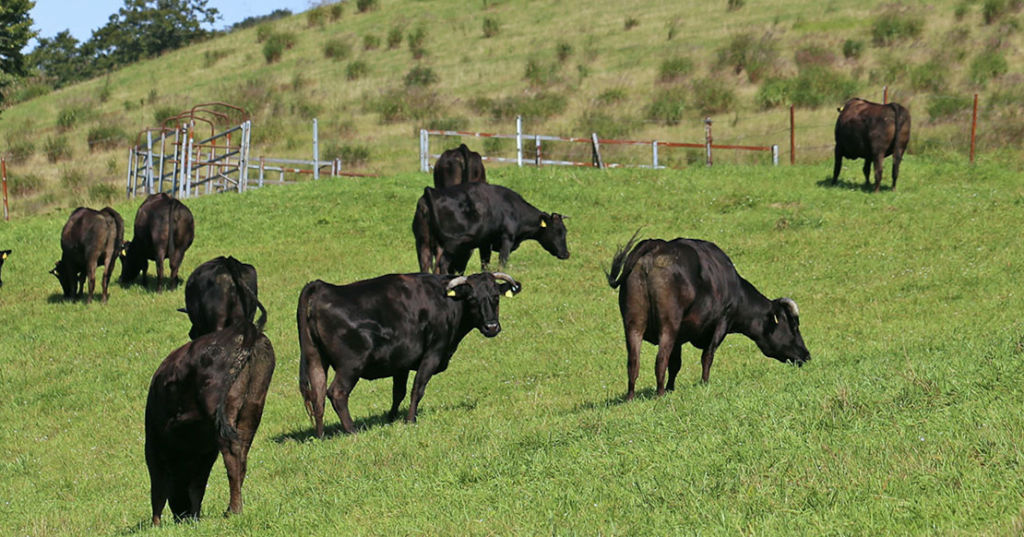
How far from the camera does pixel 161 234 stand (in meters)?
21.2

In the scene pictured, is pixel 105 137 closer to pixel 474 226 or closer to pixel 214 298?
pixel 474 226

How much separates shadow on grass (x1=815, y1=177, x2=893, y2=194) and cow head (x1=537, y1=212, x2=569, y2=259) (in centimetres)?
848

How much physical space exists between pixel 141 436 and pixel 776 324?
7.41 m

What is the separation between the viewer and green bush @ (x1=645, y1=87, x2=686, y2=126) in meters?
41.2

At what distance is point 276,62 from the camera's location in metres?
58.2

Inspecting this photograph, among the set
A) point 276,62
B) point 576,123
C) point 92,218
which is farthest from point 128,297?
point 276,62

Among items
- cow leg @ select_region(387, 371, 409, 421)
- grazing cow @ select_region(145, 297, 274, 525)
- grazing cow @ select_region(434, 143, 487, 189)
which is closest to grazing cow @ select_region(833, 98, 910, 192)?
grazing cow @ select_region(434, 143, 487, 189)

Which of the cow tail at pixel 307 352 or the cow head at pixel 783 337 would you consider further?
the cow head at pixel 783 337

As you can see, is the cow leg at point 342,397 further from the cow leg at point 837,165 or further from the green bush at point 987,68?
the green bush at point 987,68

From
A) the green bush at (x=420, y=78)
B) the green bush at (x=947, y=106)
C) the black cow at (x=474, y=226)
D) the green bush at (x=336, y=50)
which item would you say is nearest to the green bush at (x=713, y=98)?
the green bush at (x=947, y=106)

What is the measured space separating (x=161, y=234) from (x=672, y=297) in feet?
42.5

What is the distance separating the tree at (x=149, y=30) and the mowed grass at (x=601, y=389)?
59.0 metres

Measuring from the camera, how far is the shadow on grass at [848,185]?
26250mm

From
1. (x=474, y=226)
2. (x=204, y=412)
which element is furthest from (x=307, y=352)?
(x=474, y=226)
